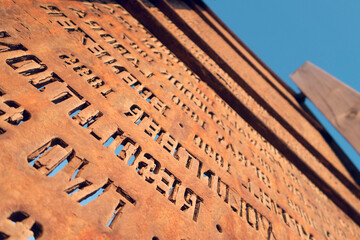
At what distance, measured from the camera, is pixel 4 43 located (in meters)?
0.89

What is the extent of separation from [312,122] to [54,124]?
6.34m

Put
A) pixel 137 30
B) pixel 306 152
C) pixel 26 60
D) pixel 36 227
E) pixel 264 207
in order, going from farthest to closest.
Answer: pixel 306 152
pixel 137 30
pixel 264 207
pixel 26 60
pixel 36 227

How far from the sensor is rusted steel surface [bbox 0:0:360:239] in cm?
64

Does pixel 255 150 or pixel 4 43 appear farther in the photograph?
pixel 255 150

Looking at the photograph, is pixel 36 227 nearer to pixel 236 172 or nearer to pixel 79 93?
pixel 79 93

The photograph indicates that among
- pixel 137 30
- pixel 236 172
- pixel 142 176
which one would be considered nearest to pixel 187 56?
pixel 137 30

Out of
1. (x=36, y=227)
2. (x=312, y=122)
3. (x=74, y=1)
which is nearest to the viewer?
(x=36, y=227)

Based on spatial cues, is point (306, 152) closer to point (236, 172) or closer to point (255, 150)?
point (255, 150)

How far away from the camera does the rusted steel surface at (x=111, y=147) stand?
25.3 inches

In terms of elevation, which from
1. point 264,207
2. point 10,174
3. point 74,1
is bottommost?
point 264,207

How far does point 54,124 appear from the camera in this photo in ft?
2.59

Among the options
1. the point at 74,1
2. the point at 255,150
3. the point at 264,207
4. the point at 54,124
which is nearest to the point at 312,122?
the point at 255,150

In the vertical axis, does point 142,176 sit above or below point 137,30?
below

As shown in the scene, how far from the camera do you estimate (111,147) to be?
918 millimetres
